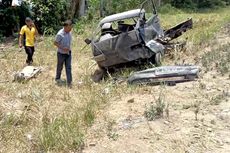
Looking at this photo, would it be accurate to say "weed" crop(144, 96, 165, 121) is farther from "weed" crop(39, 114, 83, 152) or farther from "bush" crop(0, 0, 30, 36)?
"bush" crop(0, 0, 30, 36)

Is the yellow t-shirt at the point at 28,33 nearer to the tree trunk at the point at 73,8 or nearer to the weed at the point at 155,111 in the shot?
the weed at the point at 155,111

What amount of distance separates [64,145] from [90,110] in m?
1.24

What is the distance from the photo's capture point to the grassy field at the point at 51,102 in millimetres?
5484

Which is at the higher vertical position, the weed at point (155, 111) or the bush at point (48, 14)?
the bush at point (48, 14)

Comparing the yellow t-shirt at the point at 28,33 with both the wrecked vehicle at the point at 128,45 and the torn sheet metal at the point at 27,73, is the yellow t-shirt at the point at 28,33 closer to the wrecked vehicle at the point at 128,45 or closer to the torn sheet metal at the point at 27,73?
the torn sheet metal at the point at 27,73

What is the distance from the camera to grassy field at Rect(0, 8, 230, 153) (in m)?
5.48

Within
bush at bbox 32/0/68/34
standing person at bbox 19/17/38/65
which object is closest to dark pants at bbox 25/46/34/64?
standing person at bbox 19/17/38/65

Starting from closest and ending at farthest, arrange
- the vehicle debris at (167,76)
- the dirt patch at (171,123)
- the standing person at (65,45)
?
the dirt patch at (171,123) < the vehicle debris at (167,76) < the standing person at (65,45)

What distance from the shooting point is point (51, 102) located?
7.58 m

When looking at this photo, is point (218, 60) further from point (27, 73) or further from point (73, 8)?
point (73, 8)

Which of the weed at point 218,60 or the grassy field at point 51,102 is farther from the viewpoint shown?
the weed at point 218,60

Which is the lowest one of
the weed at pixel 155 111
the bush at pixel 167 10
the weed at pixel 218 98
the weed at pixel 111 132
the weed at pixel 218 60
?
the weed at pixel 111 132

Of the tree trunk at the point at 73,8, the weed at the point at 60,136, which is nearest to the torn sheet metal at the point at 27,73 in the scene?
Answer: the weed at the point at 60,136

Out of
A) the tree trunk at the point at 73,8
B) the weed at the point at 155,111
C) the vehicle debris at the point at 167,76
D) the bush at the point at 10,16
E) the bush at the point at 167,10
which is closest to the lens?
the weed at the point at 155,111
